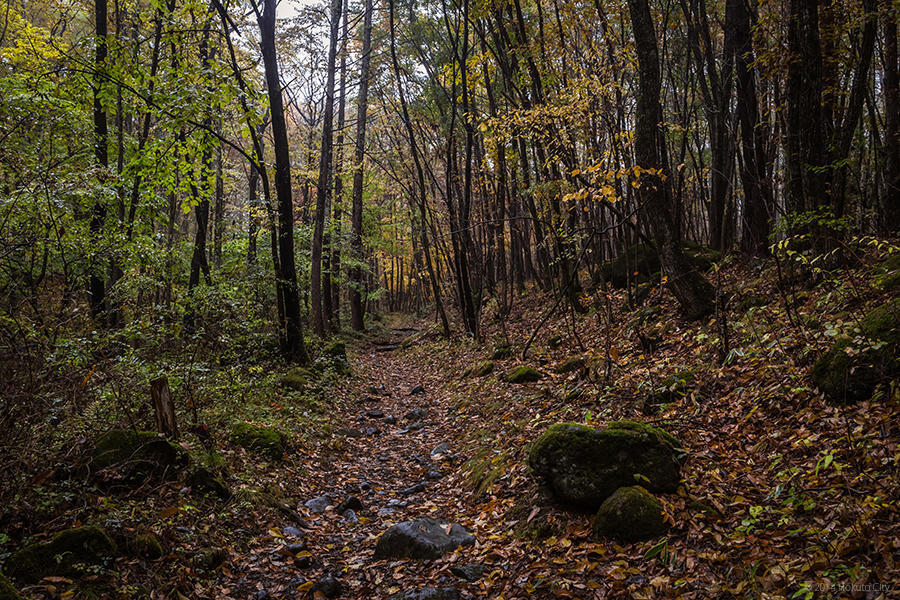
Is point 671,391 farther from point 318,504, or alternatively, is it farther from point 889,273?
point 318,504

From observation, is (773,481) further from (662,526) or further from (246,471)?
(246,471)

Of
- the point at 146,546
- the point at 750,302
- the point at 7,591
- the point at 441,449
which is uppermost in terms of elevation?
the point at 750,302

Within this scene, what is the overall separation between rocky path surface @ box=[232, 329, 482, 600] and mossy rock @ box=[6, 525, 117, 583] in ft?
4.22

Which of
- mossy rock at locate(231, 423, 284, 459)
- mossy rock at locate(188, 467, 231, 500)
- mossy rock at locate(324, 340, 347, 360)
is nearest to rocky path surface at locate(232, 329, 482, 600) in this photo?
mossy rock at locate(231, 423, 284, 459)

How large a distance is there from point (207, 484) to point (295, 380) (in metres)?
4.84

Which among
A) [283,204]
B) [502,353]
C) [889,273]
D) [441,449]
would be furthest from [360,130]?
[889,273]

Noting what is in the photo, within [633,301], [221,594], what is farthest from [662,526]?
[633,301]

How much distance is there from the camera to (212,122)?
946 cm

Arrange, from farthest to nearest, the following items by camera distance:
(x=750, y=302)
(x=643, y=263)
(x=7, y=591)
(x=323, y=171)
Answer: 1. (x=323, y=171)
2. (x=643, y=263)
3. (x=750, y=302)
4. (x=7, y=591)

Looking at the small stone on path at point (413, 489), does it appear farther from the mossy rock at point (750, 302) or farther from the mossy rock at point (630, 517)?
the mossy rock at point (750, 302)

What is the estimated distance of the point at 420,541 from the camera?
493 centimetres

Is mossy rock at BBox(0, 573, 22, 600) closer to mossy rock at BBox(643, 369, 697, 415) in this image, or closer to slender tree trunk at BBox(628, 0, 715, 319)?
mossy rock at BBox(643, 369, 697, 415)

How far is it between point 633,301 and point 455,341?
24.0 ft

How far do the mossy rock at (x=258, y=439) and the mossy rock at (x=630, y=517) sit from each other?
474cm
